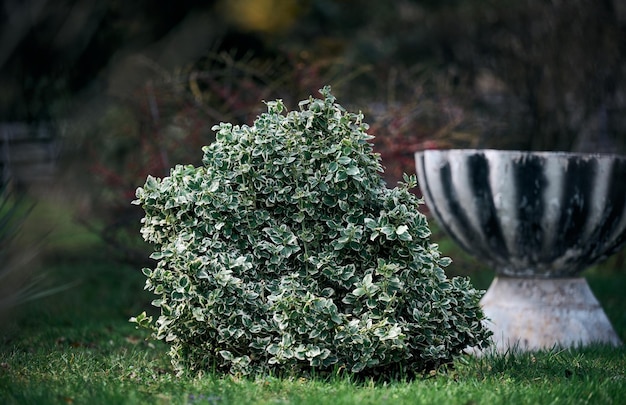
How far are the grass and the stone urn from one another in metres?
0.44

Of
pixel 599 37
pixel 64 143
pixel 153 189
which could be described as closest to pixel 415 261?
pixel 153 189

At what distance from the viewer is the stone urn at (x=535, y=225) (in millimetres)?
4648

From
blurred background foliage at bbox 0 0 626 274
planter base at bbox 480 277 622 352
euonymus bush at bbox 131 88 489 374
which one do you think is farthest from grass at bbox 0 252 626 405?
blurred background foliage at bbox 0 0 626 274

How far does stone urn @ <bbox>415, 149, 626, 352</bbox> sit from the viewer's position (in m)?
4.65

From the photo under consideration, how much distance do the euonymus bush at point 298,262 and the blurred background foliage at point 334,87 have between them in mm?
601

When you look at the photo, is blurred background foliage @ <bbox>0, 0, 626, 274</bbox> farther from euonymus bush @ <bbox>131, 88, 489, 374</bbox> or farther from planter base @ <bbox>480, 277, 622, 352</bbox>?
planter base @ <bbox>480, 277, 622, 352</bbox>

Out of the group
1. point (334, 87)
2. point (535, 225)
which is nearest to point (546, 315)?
point (535, 225)

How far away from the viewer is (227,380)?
3.37 meters

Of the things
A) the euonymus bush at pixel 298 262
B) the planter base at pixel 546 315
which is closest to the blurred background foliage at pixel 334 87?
the euonymus bush at pixel 298 262

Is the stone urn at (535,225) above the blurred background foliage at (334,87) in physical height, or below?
below

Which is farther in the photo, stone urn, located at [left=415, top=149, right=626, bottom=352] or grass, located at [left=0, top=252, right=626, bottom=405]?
stone urn, located at [left=415, top=149, right=626, bottom=352]

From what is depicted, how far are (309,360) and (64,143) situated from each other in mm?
1530

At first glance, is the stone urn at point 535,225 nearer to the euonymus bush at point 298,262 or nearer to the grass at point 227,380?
the grass at point 227,380

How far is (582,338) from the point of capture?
486cm
